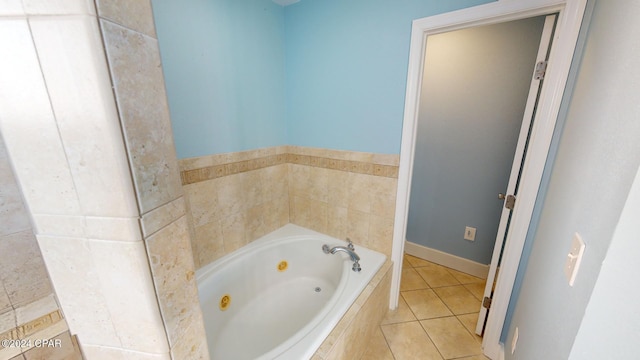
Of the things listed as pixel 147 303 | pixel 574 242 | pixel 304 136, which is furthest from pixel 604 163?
pixel 304 136

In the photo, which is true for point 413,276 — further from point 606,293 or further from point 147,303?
point 147,303

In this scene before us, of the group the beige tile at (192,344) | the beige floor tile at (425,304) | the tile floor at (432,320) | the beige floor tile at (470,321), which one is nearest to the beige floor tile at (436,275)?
the tile floor at (432,320)

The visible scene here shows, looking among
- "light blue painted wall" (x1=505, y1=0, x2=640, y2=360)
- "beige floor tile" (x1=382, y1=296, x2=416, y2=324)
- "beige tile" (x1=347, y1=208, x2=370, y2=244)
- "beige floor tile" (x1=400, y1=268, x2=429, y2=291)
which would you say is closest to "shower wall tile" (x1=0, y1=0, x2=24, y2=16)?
"light blue painted wall" (x1=505, y1=0, x2=640, y2=360)

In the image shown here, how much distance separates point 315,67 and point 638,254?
171 centimetres

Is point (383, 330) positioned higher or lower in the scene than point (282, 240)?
lower

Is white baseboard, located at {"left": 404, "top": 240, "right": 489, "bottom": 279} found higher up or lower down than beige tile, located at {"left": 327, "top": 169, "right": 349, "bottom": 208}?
lower down

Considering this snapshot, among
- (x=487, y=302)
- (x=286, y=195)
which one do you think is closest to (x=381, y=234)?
(x=487, y=302)

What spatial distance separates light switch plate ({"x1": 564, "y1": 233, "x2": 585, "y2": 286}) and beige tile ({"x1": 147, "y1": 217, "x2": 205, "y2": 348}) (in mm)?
908

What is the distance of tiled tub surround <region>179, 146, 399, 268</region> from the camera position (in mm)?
1447

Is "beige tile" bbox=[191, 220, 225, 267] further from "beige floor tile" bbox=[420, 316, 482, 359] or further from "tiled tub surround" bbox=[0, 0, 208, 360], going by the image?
"beige floor tile" bbox=[420, 316, 482, 359]

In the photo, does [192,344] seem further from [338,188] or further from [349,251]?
[338,188]

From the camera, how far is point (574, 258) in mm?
595

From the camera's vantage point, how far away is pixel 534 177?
44.8 inches

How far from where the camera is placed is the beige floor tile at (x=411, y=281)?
6.64ft
